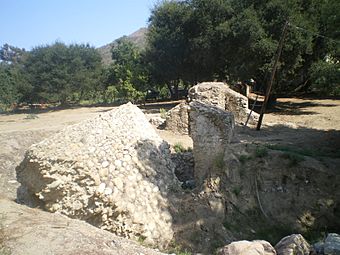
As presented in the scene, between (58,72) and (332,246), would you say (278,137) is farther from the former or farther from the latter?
(58,72)

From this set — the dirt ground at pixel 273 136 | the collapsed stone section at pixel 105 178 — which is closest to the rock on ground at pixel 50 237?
the collapsed stone section at pixel 105 178

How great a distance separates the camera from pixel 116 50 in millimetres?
48250

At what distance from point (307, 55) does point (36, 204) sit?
19.0 m

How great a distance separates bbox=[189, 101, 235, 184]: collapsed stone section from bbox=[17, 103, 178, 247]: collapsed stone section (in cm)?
107

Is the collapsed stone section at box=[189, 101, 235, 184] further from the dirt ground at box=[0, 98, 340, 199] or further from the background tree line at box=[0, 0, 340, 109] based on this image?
the background tree line at box=[0, 0, 340, 109]

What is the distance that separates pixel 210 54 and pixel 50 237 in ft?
64.0

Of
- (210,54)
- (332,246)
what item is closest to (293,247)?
(332,246)

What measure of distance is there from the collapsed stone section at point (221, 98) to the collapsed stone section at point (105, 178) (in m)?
8.22

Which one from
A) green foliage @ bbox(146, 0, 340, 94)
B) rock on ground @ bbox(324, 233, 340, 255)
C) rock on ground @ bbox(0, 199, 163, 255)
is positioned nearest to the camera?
rock on ground @ bbox(0, 199, 163, 255)

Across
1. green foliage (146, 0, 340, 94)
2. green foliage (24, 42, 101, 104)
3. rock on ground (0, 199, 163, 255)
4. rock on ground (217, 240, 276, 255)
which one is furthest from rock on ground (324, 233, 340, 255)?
green foliage (24, 42, 101, 104)

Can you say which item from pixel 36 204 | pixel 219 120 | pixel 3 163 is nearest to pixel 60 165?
pixel 36 204

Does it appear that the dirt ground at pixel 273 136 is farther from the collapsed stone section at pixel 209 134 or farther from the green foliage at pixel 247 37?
the collapsed stone section at pixel 209 134

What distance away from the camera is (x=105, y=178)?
23.5 ft

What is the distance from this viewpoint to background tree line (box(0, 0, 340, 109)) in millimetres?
18828
